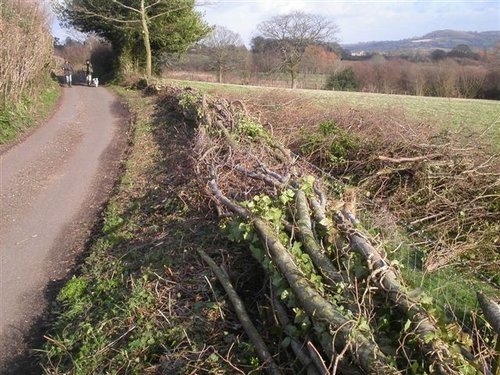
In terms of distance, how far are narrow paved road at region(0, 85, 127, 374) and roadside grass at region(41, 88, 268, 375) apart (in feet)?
1.30

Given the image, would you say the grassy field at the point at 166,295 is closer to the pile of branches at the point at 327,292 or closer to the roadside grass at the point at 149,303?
the roadside grass at the point at 149,303

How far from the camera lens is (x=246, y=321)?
4.51 metres

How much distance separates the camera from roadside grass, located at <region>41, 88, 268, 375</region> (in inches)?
176

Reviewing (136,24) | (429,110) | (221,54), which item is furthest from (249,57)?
(429,110)

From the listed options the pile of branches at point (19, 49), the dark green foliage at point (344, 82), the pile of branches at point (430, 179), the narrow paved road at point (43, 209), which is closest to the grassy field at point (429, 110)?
the pile of branches at point (430, 179)

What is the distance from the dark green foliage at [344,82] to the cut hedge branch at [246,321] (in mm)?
50074

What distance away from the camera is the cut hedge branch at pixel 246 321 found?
13.2 ft

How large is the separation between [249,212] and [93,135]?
12201 mm

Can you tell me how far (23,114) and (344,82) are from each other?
4289 cm

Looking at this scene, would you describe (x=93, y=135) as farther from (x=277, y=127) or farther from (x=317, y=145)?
(x=317, y=145)

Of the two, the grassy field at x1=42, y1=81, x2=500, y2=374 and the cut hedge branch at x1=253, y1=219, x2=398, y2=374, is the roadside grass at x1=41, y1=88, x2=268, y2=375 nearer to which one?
the grassy field at x1=42, y1=81, x2=500, y2=374

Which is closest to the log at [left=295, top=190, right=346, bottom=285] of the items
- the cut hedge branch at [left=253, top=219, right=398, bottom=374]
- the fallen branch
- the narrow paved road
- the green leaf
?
the cut hedge branch at [left=253, top=219, right=398, bottom=374]

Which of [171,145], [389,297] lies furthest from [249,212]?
[171,145]

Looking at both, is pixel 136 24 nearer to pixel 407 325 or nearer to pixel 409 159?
pixel 409 159
